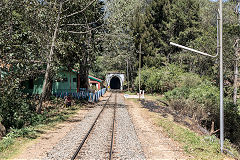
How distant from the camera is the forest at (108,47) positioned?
40.3 feet

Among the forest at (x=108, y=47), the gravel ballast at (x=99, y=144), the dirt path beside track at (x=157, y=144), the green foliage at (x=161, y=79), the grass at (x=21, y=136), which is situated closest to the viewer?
the gravel ballast at (x=99, y=144)

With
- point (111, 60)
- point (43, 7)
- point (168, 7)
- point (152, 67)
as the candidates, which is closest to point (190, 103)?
point (43, 7)

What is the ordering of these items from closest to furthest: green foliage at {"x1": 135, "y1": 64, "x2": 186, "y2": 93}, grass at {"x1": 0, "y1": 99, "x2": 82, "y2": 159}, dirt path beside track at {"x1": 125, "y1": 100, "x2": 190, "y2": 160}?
1. dirt path beside track at {"x1": 125, "y1": 100, "x2": 190, "y2": 160}
2. grass at {"x1": 0, "y1": 99, "x2": 82, "y2": 159}
3. green foliage at {"x1": 135, "y1": 64, "x2": 186, "y2": 93}

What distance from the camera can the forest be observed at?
12289 millimetres

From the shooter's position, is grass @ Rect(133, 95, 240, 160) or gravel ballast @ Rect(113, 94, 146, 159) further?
grass @ Rect(133, 95, 240, 160)

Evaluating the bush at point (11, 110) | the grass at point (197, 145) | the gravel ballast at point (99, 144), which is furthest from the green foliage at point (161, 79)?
the bush at point (11, 110)

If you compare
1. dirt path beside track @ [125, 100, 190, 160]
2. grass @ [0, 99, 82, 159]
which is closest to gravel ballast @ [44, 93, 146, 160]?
dirt path beside track @ [125, 100, 190, 160]

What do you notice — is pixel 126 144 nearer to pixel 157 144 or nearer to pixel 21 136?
pixel 157 144

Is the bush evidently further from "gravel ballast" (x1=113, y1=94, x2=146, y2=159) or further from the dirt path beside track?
the dirt path beside track

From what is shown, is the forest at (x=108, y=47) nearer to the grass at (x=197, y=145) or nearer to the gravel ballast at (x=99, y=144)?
the gravel ballast at (x=99, y=144)

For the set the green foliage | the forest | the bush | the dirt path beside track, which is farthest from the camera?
the green foliage

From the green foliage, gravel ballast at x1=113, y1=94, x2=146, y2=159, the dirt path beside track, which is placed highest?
the green foliage

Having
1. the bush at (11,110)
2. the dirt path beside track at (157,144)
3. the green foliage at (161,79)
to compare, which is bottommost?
Answer: the dirt path beside track at (157,144)

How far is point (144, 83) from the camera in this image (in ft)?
136
